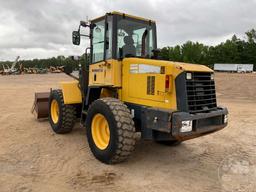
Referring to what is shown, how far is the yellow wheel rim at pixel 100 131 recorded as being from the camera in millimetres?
6371

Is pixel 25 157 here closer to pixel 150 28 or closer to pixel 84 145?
pixel 84 145

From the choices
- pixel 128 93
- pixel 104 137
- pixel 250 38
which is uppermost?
pixel 250 38

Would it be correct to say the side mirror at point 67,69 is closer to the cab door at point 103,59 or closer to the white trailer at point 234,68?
the cab door at point 103,59

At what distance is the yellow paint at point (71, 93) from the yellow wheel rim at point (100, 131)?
5.28 feet

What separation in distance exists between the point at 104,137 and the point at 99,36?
221 centimetres

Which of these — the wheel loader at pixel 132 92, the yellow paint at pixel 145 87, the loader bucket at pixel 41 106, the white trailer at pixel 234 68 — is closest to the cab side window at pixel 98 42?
the wheel loader at pixel 132 92

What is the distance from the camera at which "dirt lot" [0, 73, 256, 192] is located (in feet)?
17.0

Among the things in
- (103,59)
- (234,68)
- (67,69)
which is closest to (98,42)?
(103,59)

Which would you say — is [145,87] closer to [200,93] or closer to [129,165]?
[200,93]

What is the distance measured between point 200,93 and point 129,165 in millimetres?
1857

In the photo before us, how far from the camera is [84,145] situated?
7.35 m

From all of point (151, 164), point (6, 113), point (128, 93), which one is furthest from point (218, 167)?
point (6, 113)

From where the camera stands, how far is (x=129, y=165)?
19.9 feet

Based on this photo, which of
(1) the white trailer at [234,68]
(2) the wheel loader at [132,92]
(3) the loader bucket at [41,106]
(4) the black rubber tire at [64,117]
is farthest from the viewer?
(1) the white trailer at [234,68]
